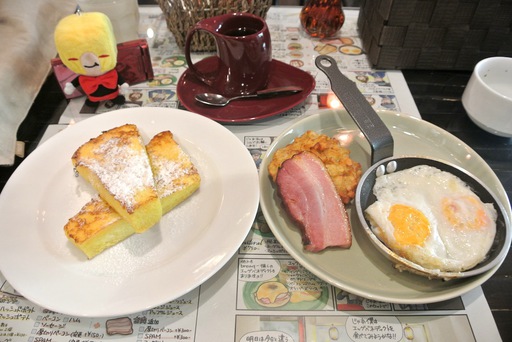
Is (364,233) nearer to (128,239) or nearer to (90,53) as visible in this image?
(128,239)

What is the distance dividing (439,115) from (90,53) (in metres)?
1.26

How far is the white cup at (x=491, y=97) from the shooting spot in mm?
1152

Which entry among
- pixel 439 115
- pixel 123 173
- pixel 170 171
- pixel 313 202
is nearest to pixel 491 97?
pixel 439 115

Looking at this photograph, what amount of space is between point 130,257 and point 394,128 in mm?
908

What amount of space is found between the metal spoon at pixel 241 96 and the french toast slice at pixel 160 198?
0.26 metres

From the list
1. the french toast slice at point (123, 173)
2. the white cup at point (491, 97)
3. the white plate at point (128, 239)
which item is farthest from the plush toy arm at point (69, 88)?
the white cup at point (491, 97)

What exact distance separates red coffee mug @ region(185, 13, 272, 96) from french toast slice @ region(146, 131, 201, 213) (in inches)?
13.5

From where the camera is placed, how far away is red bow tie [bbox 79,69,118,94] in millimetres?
1274

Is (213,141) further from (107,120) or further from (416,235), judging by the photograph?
(416,235)

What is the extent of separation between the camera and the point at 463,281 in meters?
0.82

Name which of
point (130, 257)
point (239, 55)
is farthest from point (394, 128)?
point (130, 257)

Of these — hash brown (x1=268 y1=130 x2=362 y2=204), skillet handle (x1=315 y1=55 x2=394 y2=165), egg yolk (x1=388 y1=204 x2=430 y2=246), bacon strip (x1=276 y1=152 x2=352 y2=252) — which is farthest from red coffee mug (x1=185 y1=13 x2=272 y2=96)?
egg yolk (x1=388 y1=204 x2=430 y2=246)

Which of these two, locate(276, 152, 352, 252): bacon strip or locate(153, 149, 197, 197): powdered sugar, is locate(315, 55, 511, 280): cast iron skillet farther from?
locate(153, 149, 197, 197): powdered sugar

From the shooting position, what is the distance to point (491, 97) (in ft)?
3.80
